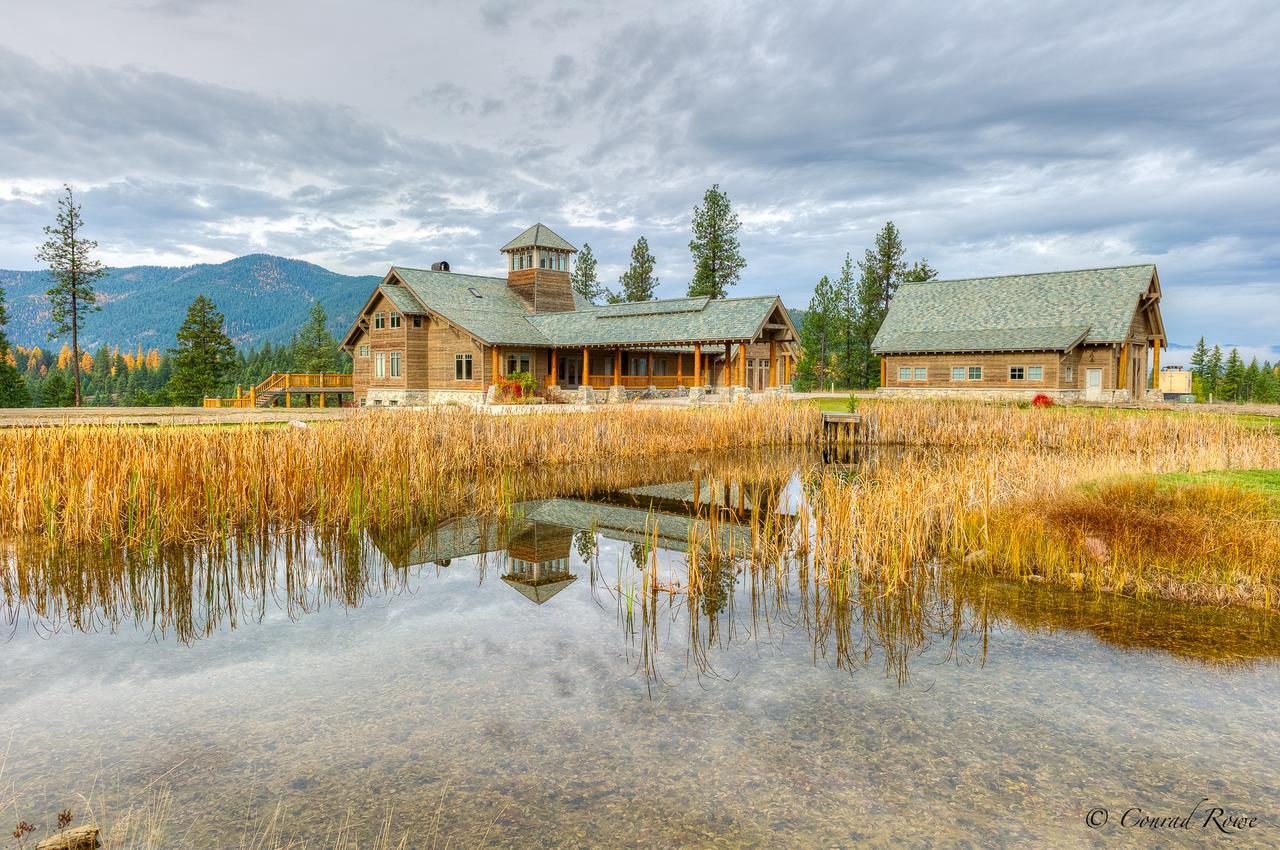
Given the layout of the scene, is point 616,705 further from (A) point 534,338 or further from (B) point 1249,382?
(B) point 1249,382

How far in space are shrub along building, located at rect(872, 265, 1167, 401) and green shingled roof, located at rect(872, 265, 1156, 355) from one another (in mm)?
50

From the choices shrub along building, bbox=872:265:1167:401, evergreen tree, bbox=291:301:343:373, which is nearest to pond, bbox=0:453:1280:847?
shrub along building, bbox=872:265:1167:401

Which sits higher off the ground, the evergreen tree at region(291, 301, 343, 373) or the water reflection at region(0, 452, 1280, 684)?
the evergreen tree at region(291, 301, 343, 373)

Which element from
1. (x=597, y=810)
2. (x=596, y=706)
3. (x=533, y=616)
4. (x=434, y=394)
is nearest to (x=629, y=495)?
(x=533, y=616)

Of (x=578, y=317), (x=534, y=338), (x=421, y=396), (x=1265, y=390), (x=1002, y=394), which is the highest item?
(x=578, y=317)

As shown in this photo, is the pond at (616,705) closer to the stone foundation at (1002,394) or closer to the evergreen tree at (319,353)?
the stone foundation at (1002,394)

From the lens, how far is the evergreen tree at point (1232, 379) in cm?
8018

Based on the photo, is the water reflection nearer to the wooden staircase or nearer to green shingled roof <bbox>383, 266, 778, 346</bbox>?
green shingled roof <bbox>383, 266, 778, 346</bbox>

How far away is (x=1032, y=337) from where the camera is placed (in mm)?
39062

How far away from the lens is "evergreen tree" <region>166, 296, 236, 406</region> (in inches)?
2185

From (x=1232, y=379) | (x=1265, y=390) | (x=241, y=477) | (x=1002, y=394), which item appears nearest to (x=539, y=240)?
(x=1002, y=394)

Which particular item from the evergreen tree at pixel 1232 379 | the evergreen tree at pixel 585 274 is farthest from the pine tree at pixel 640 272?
the evergreen tree at pixel 1232 379

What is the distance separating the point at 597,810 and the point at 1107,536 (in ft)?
24.4

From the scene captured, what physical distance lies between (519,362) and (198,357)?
3282 centimetres
